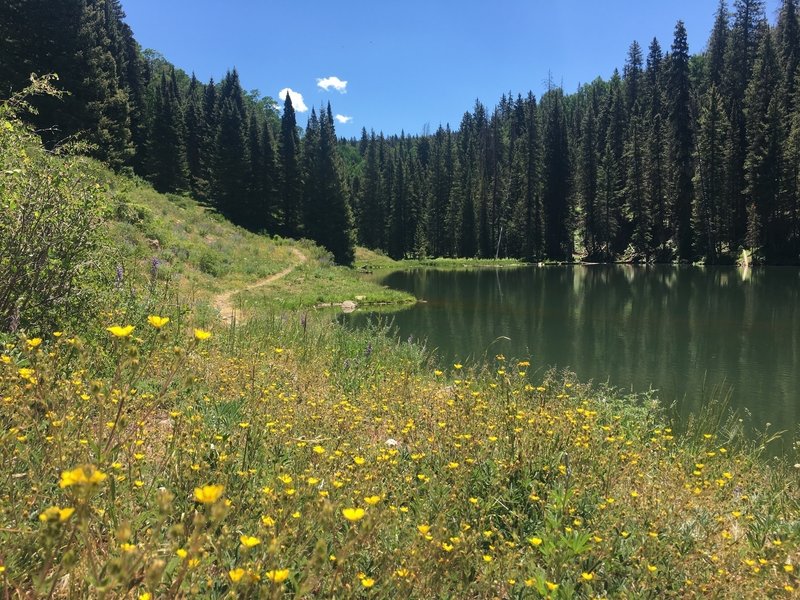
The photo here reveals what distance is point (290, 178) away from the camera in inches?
2511

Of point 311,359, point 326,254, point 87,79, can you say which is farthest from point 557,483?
point 326,254

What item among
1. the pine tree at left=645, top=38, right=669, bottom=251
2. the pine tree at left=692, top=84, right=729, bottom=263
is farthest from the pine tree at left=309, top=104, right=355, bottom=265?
the pine tree at left=692, top=84, right=729, bottom=263

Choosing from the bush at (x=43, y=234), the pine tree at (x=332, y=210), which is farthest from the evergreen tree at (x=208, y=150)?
the bush at (x=43, y=234)

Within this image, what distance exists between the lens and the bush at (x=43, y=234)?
452 centimetres

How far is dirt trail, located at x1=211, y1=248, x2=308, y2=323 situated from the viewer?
18169mm

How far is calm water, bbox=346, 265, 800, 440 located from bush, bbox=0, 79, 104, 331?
5657mm

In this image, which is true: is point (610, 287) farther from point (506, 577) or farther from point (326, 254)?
point (506, 577)

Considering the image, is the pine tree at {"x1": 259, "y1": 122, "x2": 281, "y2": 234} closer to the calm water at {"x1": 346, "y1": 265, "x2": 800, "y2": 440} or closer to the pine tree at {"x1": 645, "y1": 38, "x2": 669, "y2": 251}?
the calm water at {"x1": 346, "y1": 265, "x2": 800, "y2": 440}

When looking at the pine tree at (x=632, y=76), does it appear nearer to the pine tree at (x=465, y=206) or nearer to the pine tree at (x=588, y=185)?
the pine tree at (x=588, y=185)

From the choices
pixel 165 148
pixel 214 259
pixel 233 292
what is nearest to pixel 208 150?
pixel 165 148

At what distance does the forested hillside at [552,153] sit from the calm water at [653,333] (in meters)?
23.7

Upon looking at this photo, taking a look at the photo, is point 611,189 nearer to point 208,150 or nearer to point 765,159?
point 765,159

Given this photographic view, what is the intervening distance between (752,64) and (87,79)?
74161 mm

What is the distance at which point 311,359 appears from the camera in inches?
326
